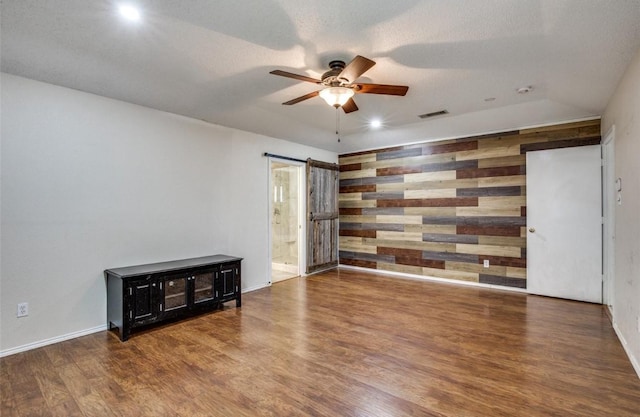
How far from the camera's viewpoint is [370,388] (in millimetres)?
2227

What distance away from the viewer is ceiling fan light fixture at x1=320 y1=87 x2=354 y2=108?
2648mm

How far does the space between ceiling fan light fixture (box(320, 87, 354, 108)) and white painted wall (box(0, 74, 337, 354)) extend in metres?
2.30

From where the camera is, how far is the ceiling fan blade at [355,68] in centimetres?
213

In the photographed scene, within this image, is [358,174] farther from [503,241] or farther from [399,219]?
[503,241]

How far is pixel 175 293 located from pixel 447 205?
174 inches

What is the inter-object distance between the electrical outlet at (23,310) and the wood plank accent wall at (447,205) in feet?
16.6

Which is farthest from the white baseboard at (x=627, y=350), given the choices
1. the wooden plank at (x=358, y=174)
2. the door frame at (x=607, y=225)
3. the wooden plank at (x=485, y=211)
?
the wooden plank at (x=358, y=174)

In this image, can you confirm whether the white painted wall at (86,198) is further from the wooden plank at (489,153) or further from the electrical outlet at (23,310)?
the wooden plank at (489,153)

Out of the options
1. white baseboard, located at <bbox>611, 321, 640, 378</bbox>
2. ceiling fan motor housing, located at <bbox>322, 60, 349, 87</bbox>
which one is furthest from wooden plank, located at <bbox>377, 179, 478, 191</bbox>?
ceiling fan motor housing, located at <bbox>322, 60, 349, 87</bbox>

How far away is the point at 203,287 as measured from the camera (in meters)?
3.74

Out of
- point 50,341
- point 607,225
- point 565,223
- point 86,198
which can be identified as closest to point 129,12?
point 86,198

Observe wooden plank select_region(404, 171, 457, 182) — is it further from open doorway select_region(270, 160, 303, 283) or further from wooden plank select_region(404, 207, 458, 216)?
open doorway select_region(270, 160, 303, 283)

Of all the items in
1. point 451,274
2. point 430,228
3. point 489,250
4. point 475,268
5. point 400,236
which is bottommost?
point 451,274

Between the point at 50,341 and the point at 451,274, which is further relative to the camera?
the point at 451,274
